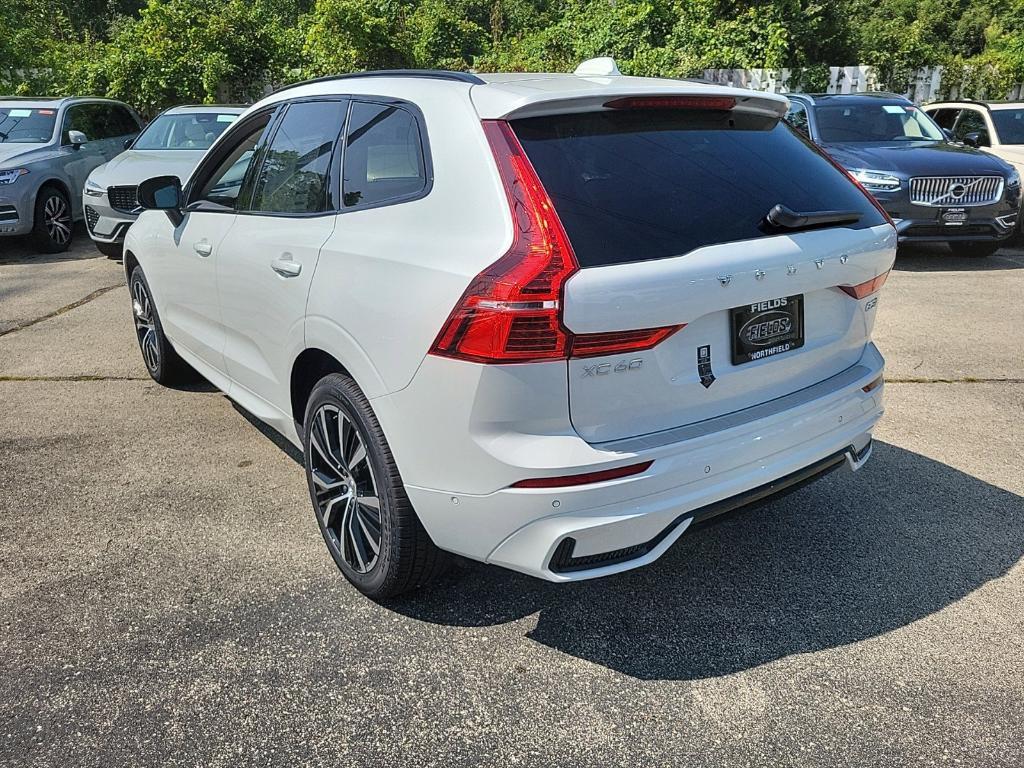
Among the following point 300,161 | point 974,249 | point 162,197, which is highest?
point 300,161

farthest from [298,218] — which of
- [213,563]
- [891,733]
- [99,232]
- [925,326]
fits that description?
[99,232]

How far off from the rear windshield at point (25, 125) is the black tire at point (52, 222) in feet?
2.77

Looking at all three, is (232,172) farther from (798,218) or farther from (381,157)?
(798,218)

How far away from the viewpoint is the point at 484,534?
8.13 ft

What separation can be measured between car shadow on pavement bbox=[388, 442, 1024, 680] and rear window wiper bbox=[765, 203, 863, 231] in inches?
35.8

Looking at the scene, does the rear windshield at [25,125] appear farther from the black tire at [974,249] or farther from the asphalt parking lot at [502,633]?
the black tire at [974,249]

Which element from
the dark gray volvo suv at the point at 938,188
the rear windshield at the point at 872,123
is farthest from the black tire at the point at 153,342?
the rear windshield at the point at 872,123

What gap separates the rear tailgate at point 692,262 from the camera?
7.67ft

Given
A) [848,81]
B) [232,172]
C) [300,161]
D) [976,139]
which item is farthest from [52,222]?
[848,81]

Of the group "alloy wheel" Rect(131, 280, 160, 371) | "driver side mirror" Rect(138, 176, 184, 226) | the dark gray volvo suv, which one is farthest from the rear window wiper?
the dark gray volvo suv

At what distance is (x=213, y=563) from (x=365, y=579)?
2.36 feet

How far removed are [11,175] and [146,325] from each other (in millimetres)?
6139

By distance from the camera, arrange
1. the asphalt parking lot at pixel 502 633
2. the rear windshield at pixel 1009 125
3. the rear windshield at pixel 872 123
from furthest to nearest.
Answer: the rear windshield at pixel 1009 125, the rear windshield at pixel 872 123, the asphalt parking lot at pixel 502 633

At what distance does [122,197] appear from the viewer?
897 cm
